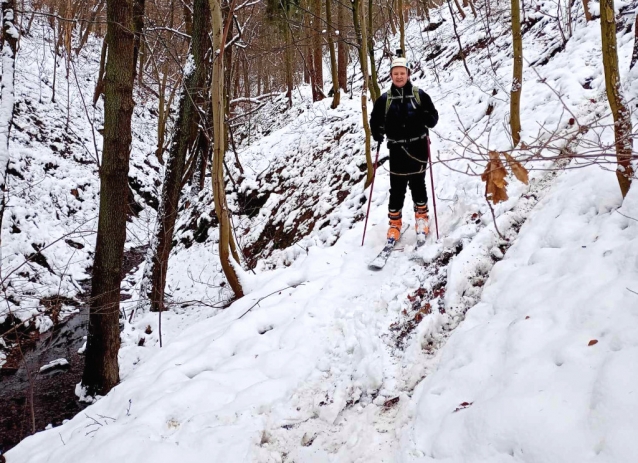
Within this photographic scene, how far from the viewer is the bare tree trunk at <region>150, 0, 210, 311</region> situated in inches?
265

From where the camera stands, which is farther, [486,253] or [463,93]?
[463,93]

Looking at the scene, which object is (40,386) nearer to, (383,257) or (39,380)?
(39,380)

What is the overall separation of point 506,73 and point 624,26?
208 centimetres

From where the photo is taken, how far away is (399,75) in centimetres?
472

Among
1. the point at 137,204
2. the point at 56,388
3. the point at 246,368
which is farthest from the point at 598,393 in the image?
the point at 137,204

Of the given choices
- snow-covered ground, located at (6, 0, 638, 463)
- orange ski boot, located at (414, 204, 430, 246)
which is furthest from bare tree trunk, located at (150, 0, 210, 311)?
orange ski boot, located at (414, 204, 430, 246)

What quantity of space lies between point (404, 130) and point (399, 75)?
629 mm

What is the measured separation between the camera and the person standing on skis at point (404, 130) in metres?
4.81

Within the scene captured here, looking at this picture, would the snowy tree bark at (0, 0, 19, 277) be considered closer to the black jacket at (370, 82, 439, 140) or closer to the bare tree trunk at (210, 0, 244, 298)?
the bare tree trunk at (210, 0, 244, 298)

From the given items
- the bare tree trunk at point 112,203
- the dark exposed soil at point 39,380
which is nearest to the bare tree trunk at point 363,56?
the bare tree trunk at point 112,203

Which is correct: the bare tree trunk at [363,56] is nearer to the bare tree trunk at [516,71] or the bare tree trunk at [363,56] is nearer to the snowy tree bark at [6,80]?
the bare tree trunk at [516,71]

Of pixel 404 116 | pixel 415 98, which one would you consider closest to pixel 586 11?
pixel 415 98

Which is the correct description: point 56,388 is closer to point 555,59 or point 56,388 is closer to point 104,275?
point 104,275

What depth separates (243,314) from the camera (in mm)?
4781
